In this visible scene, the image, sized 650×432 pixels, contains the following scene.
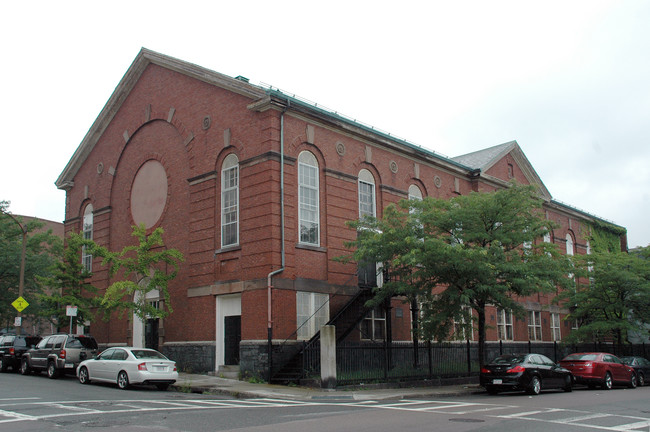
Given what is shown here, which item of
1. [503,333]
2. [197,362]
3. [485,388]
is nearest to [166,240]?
[197,362]

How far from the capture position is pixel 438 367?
24812 mm

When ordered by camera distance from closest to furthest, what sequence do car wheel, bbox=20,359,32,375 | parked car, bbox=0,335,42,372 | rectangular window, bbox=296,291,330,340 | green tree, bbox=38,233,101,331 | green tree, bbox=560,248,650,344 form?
rectangular window, bbox=296,291,330,340, car wheel, bbox=20,359,32,375, parked car, bbox=0,335,42,372, green tree, bbox=38,233,101,331, green tree, bbox=560,248,650,344

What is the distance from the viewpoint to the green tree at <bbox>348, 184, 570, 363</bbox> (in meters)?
21.4

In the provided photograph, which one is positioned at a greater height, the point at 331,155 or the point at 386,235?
the point at 331,155

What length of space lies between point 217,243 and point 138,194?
22.7ft

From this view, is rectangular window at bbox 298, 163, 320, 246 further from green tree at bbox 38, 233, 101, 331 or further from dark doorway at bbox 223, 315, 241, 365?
green tree at bbox 38, 233, 101, 331

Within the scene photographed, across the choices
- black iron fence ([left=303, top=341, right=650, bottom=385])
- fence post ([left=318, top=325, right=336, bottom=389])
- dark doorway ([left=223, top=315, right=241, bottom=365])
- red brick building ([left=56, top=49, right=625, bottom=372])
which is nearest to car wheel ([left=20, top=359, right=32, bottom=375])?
red brick building ([left=56, top=49, right=625, bottom=372])

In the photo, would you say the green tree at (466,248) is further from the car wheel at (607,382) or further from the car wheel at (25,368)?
the car wheel at (25,368)

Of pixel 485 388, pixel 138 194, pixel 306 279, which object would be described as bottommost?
pixel 485 388

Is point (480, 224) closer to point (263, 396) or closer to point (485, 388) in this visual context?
point (485, 388)

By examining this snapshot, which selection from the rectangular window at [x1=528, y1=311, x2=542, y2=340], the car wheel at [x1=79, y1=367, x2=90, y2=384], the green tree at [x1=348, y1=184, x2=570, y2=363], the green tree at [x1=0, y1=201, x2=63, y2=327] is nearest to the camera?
the car wheel at [x1=79, y1=367, x2=90, y2=384]

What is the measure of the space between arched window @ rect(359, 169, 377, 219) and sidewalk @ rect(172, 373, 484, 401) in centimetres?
869

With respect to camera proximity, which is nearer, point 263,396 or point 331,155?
point 263,396

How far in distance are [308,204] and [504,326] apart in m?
17.2
